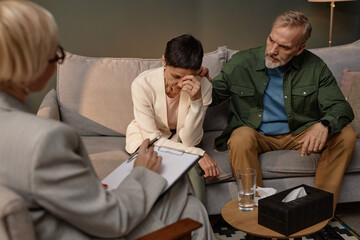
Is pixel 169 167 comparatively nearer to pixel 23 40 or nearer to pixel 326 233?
pixel 23 40

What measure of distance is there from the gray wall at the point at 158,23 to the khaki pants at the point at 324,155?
129 centimetres

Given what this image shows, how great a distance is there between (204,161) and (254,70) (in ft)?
2.12

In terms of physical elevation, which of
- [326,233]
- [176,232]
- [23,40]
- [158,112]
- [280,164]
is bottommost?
[326,233]

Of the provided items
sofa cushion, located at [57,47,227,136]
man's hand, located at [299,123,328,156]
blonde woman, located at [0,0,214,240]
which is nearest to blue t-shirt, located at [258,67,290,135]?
man's hand, located at [299,123,328,156]

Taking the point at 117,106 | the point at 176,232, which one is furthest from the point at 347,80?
the point at 176,232

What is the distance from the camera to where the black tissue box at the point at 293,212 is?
62.6 inches

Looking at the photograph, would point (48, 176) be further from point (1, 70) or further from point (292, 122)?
point (292, 122)

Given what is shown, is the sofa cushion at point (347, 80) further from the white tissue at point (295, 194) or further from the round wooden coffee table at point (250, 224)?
the round wooden coffee table at point (250, 224)

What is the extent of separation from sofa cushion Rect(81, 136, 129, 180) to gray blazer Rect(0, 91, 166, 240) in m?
1.08

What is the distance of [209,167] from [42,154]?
4.39 feet

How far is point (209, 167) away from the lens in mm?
2203

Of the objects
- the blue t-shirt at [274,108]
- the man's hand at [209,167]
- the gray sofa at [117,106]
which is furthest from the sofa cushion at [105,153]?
the blue t-shirt at [274,108]

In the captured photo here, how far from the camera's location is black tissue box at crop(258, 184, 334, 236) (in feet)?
5.22

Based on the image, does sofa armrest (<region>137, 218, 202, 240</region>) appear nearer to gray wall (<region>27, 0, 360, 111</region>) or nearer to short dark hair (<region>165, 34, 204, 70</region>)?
short dark hair (<region>165, 34, 204, 70</region>)
